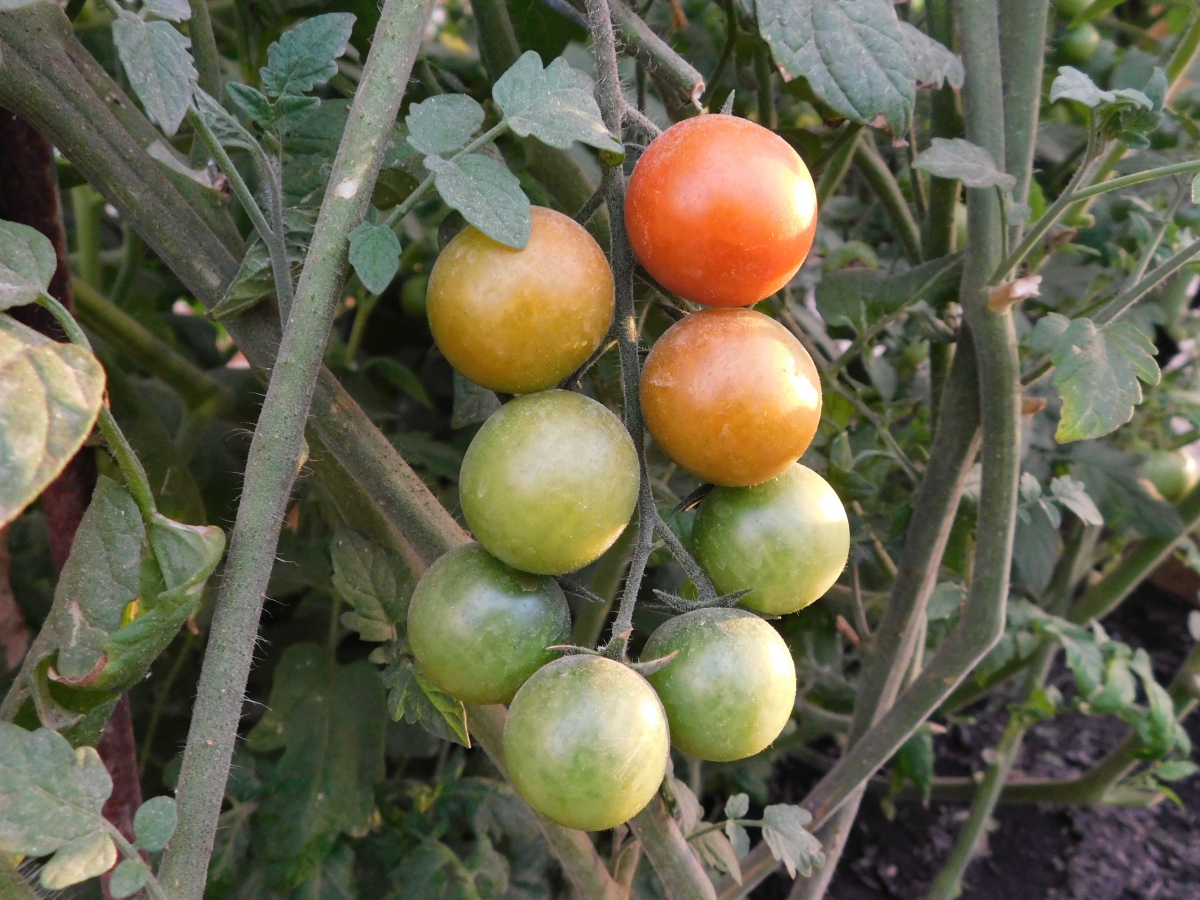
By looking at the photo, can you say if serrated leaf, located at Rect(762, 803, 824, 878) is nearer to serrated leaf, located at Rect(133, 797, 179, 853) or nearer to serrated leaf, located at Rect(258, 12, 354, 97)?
serrated leaf, located at Rect(133, 797, 179, 853)

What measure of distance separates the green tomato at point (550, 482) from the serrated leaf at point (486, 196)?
95 mm

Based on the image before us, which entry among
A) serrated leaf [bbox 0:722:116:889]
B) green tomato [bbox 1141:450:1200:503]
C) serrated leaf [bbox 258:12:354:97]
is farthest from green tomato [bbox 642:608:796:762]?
green tomato [bbox 1141:450:1200:503]

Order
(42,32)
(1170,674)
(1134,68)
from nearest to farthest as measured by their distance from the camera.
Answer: (42,32) → (1134,68) → (1170,674)

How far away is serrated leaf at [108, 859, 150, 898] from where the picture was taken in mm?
367

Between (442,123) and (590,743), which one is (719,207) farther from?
(590,743)

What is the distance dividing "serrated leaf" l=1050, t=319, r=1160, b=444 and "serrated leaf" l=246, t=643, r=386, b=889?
2.55ft

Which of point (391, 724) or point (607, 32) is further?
point (391, 724)

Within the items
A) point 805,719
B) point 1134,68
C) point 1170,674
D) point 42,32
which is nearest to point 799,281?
point 1134,68

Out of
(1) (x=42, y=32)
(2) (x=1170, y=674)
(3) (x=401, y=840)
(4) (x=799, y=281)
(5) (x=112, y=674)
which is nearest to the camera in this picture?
(5) (x=112, y=674)

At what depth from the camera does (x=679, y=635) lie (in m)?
0.49

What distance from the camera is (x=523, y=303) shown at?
1.50 ft

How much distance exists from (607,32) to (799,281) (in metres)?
0.84

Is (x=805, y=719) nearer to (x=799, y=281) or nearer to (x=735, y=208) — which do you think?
(x=799, y=281)

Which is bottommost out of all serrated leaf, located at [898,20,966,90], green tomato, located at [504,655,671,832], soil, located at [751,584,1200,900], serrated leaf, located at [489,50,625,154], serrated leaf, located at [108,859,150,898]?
soil, located at [751,584,1200,900]
